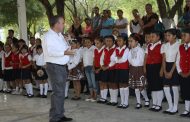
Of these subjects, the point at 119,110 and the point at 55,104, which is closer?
the point at 55,104

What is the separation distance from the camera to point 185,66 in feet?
25.1

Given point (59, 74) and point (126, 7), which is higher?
point (126, 7)

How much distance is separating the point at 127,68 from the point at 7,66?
4.48 m

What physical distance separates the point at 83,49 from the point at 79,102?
1311mm

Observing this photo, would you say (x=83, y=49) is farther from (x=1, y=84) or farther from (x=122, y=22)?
(x=1, y=84)

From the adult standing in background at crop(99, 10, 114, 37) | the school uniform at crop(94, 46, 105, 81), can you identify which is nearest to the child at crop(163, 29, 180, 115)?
the school uniform at crop(94, 46, 105, 81)

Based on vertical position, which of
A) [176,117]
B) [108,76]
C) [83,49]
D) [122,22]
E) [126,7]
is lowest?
[176,117]

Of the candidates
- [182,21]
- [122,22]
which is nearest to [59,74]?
[182,21]

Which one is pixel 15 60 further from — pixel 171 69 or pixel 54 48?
pixel 171 69

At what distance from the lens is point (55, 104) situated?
7172mm

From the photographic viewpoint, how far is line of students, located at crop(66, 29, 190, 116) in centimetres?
782

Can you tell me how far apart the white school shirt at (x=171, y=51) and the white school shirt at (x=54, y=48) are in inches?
80.3

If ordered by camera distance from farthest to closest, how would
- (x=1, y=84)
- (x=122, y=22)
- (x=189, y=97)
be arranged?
(x=1, y=84)
(x=122, y=22)
(x=189, y=97)

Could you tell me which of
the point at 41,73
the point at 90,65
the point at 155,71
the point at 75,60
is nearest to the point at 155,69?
→ the point at 155,71
